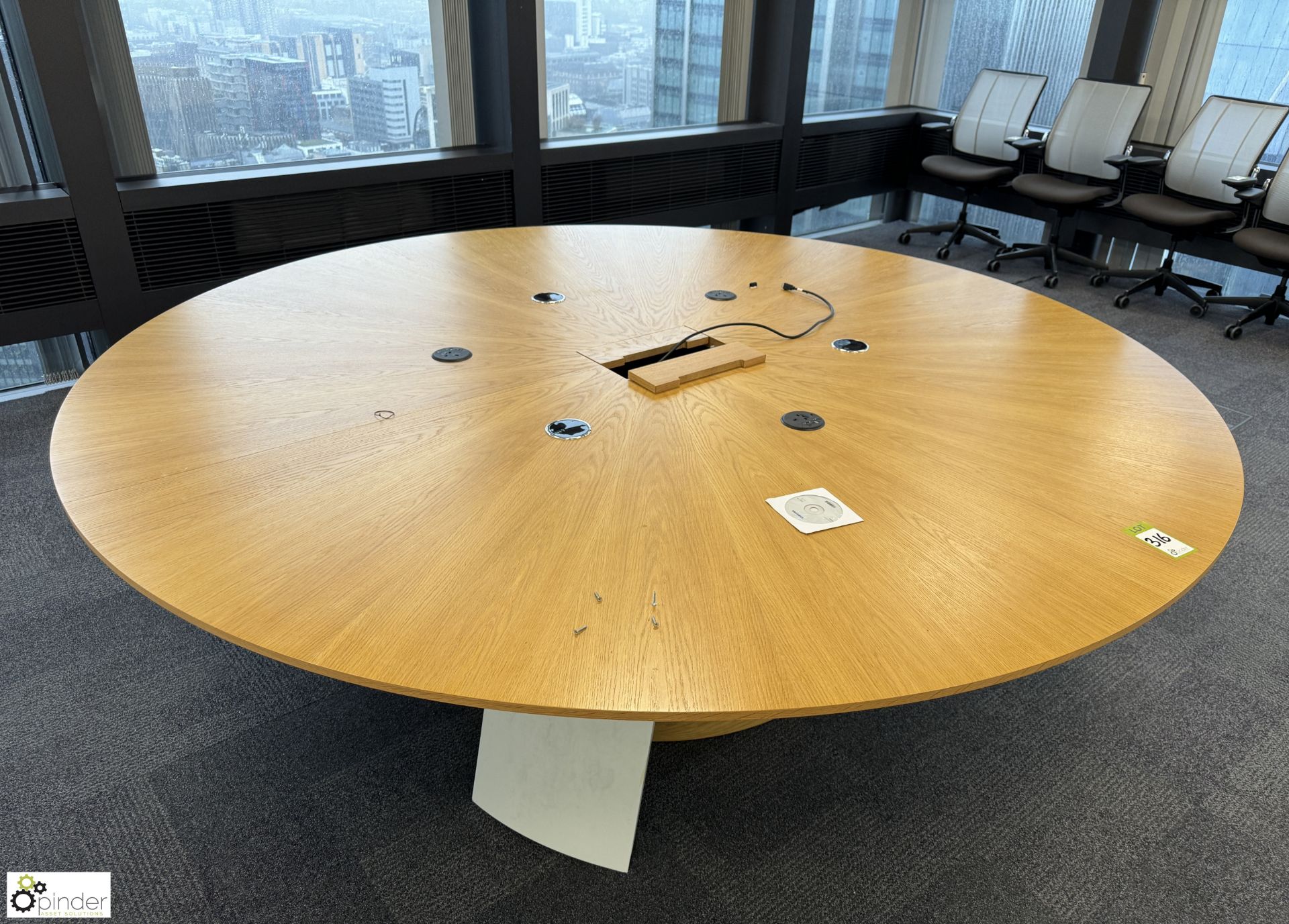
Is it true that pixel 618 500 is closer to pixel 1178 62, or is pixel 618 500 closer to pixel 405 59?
pixel 405 59

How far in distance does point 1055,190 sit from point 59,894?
18.5 ft

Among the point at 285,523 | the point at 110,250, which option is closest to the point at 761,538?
the point at 285,523

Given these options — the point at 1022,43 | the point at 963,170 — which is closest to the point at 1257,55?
the point at 1022,43

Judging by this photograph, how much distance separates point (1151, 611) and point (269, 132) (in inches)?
168

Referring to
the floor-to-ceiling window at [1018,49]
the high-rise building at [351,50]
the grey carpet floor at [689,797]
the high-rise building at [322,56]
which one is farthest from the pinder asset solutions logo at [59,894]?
the floor-to-ceiling window at [1018,49]

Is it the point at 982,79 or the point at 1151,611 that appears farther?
the point at 982,79

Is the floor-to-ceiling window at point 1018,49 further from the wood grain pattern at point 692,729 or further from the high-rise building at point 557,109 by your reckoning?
the wood grain pattern at point 692,729

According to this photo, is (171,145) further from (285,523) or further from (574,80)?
(285,523)

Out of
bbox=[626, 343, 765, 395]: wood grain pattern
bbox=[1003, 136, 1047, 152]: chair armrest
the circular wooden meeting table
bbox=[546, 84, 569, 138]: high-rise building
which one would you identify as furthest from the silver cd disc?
bbox=[1003, 136, 1047, 152]: chair armrest

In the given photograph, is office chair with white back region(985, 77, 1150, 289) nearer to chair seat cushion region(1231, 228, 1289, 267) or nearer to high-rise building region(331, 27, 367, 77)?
chair seat cushion region(1231, 228, 1289, 267)

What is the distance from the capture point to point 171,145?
4.07 meters

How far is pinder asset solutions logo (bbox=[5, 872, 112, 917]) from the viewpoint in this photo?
1.73 meters

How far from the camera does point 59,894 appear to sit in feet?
5.75

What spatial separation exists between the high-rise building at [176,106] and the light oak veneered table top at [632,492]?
74.6 inches
